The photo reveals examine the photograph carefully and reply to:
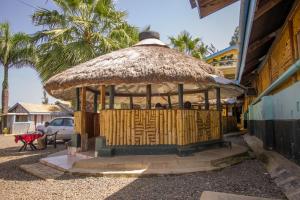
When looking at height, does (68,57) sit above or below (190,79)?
above

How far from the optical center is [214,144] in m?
9.14

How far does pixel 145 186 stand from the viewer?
5.34m

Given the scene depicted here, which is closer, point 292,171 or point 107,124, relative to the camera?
point 292,171

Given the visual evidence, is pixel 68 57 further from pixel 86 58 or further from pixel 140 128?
pixel 140 128

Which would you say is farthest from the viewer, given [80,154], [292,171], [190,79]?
[80,154]

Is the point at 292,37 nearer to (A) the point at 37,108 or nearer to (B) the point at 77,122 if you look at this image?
(B) the point at 77,122

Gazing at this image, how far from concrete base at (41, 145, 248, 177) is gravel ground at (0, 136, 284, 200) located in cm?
24

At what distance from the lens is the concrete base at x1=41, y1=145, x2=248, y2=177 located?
6.32m

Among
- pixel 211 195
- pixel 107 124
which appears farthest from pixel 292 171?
pixel 107 124

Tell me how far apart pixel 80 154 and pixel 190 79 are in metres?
4.01

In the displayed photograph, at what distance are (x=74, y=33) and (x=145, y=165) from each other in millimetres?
9725

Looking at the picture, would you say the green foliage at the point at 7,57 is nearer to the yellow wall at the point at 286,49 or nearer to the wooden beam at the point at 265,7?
the yellow wall at the point at 286,49

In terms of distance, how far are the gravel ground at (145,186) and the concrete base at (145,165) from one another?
0.24 meters

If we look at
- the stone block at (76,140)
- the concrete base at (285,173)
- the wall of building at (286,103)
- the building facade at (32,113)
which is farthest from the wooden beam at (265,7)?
the building facade at (32,113)
